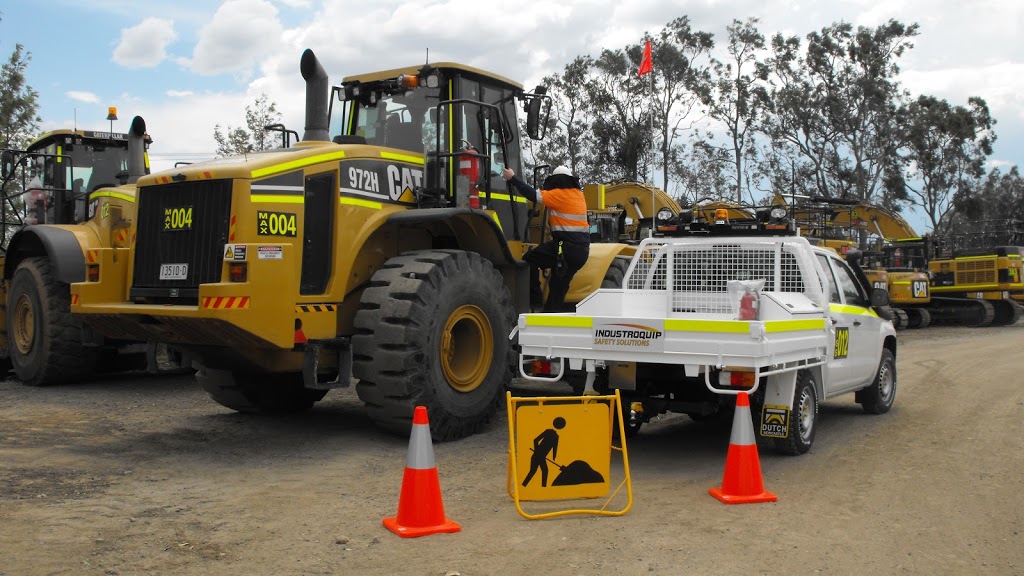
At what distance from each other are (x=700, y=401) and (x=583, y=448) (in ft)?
6.37

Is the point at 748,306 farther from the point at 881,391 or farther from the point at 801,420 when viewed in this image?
the point at 881,391

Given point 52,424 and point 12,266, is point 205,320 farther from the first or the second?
point 12,266

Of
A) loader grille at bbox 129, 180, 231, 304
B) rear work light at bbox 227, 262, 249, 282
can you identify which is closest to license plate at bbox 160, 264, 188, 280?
loader grille at bbox 129, 180, 231, 304

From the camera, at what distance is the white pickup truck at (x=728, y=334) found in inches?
284

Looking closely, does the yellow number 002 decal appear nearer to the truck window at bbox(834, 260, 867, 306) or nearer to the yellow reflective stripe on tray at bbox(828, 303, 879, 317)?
the yellow reflective stripe on tray at bbox(828, 303, 879, 317)

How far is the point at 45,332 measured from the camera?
11.9 metres

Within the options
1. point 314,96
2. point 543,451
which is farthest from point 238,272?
point 543,451

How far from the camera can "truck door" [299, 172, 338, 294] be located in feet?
26.5

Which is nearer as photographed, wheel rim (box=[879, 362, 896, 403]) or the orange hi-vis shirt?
the orange hi-vis shirt

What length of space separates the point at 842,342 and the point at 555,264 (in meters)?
3.05

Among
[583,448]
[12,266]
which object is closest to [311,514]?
[583,448]

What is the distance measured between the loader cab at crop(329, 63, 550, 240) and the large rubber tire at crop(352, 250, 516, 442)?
0.95m

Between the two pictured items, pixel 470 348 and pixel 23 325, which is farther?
pixel 23 325

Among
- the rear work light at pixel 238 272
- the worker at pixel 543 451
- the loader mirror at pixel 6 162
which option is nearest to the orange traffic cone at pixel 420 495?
the worker at pixel 543 451
